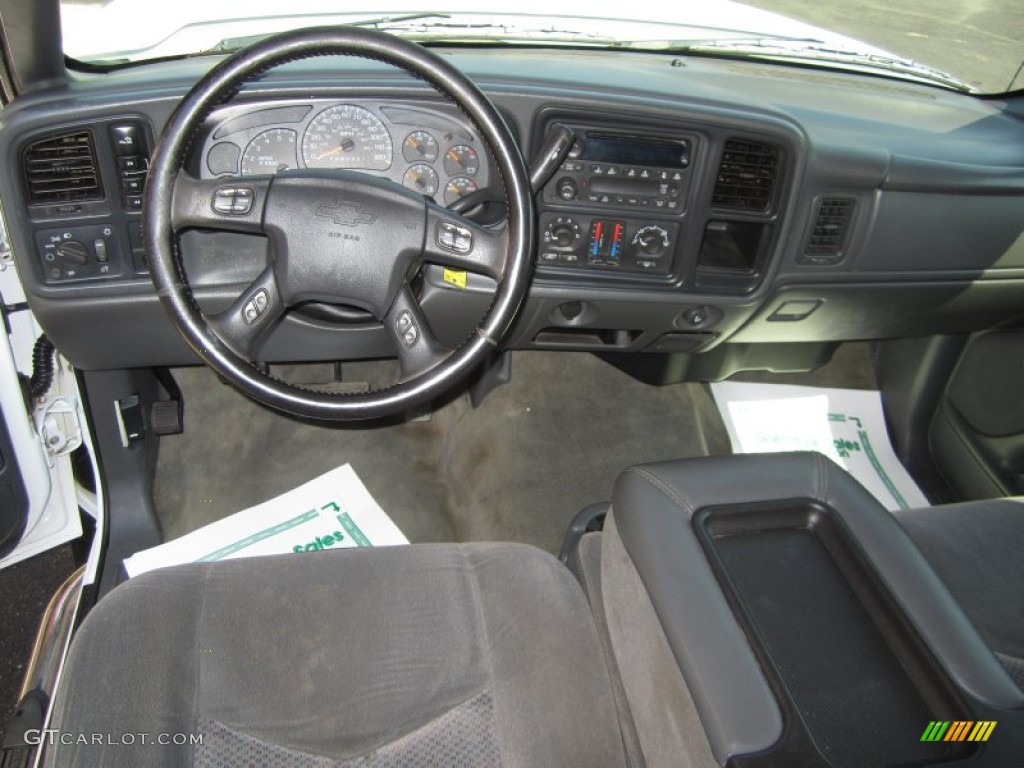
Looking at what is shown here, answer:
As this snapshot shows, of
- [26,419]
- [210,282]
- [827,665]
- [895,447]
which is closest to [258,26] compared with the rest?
[210,282]

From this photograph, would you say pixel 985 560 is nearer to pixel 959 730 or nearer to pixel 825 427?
pixel 959 730

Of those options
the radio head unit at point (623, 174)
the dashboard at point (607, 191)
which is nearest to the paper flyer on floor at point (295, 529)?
the dashboard at point (607, 191)

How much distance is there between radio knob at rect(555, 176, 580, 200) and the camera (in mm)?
1605

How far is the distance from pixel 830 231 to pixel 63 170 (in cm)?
156

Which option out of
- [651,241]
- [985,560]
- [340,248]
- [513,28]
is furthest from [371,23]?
[985,560]

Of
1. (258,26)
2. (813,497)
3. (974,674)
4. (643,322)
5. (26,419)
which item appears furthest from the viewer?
(643,322)

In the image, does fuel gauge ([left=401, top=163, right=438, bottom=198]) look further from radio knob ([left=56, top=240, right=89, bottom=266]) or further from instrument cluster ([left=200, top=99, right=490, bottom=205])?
radio knob ([left=56, top=240, right=89, bottom=266])

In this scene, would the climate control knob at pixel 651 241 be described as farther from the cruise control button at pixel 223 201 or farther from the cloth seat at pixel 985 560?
the cruise control button at pixel 223 201

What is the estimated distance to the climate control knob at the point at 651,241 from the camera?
1700 mm

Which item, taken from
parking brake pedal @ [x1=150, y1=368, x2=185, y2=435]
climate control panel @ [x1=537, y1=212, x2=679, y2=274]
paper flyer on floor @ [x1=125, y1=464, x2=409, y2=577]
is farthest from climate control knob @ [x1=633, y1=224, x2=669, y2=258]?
parking brake pedal @ [x1=150, y1=368, x2=185, y2=435]

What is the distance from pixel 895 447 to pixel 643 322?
1.04 m

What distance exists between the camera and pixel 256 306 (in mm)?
1325

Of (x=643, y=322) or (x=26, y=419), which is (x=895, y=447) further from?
(x=26, y=419)

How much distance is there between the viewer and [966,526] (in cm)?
148
